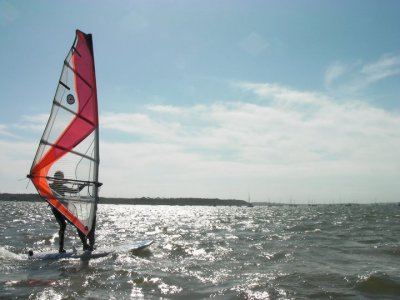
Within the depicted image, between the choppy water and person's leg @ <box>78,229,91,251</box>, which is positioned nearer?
the choppy water

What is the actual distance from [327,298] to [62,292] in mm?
5098

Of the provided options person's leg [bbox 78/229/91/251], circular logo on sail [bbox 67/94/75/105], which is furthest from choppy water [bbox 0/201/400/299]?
circular logo on sail [bbox 67/94/75/105]

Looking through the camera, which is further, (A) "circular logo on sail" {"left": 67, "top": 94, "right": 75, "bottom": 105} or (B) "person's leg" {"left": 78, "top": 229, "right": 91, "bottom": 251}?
(B) "person's leg" {"left": 78, "top": 229, "right": 91, "bottom": 251}

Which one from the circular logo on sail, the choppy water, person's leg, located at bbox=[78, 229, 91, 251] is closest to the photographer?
the choppy water

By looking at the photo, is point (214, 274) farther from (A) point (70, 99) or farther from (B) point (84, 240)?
(A) point (70, 99)

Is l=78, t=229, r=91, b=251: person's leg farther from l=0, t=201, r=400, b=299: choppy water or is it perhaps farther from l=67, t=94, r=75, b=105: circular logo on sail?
l=67, t=94, r=75, b=105: circular logo on sail

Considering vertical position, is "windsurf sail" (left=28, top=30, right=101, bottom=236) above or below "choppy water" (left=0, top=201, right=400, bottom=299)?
above

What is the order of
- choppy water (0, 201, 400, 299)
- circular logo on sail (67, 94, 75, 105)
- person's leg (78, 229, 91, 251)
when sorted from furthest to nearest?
person's leg (78, 229, 91, 251)
circular logo on sail (67, 94, 75, 105)
choppy water (0, 201, 400, 299)

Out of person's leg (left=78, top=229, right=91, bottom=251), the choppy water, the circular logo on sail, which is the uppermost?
the circular logo on sail

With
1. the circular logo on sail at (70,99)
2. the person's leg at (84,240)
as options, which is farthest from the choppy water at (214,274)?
the circular logo on sail at (70,99)

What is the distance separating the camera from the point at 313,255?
13.1 m

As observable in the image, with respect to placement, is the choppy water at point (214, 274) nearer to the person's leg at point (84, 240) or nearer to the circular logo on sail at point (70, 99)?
the person's leg at point (84, 240)

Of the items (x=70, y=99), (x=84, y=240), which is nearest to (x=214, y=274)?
(x=84, y=240)

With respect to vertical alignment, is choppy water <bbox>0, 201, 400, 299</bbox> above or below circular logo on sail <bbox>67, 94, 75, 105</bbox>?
below
